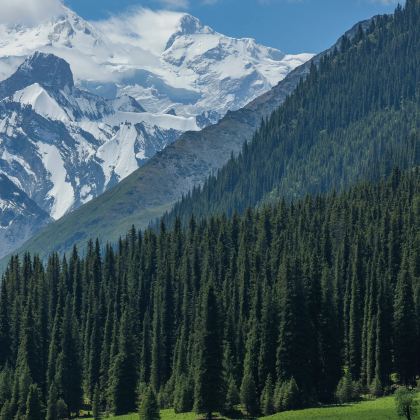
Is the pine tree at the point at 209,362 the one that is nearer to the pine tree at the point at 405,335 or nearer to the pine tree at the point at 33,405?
the pine tree at the point at 405,335

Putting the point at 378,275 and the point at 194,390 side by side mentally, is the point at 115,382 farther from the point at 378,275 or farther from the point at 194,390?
the point at 378,275

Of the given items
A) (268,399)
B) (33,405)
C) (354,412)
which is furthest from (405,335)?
(33,405)

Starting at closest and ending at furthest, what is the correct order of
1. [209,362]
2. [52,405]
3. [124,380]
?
[209,362] < [52,405] < [124,380]

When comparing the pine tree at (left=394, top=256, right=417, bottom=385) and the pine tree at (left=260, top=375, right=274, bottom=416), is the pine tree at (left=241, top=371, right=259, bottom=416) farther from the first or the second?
the pine tree at (left=394, top=256, right=417, bottom=385)

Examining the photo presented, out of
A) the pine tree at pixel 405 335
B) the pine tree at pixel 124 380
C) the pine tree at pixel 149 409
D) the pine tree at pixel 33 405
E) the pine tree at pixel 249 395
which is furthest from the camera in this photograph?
the pine tree at pixel 124 380

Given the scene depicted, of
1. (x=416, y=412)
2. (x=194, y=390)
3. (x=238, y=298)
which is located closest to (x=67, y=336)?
(x=238, y=298)

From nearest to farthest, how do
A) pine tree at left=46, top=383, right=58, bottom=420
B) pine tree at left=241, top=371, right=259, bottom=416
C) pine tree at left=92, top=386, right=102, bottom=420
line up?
pine tree at left=241, top=371, right=259, bottom=416
pine tree at left=46, top=383, right=58, bottom=420
pine tree at left=92, top=386, right=102, bottom=420

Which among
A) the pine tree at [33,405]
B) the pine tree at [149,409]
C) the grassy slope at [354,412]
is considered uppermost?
the pine tree at [33,405]

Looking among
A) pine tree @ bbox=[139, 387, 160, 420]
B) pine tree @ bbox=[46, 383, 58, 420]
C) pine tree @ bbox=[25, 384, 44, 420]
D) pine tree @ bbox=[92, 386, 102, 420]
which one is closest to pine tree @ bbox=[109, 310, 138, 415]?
pine tree @ bbox=[92, 386, 102, 420]

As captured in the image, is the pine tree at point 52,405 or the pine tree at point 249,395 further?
the pine tree at point 52,405

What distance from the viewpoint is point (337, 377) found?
5896 inches

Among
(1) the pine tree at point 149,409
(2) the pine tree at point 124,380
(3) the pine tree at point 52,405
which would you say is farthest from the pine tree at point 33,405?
(1) the pine tree at point 149,409

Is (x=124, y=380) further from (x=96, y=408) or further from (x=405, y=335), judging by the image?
(x=405, y=335)

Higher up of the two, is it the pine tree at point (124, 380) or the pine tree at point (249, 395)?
the pine tree at point (124, 380)
